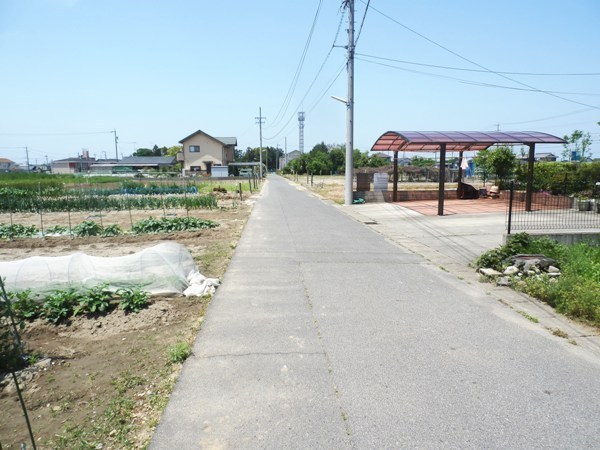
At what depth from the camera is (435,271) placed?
8.76 m

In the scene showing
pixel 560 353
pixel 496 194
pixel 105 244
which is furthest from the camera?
pixel 496 194

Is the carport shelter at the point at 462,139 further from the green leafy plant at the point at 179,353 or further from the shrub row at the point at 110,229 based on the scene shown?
the green leafy plant at the point at 179,353

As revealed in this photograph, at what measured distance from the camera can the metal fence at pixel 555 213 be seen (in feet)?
44.0

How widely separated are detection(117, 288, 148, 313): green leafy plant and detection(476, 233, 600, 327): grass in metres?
6.40

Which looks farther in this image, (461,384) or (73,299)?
(73,299)

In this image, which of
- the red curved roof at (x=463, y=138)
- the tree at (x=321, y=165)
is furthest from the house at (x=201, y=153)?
the red curved roof at (x=463, y=138)

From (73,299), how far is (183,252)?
2031mm

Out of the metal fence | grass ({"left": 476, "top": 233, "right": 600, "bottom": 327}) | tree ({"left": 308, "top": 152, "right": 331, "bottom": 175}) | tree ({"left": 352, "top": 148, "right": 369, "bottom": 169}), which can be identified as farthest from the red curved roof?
tree ({"left": 308, "top": 152, "right": 331, "bottom": 175})

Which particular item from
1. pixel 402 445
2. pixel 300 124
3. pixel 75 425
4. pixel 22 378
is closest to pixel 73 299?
pixel 22 378

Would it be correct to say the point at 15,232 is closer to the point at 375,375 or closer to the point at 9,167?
the point at 375,375

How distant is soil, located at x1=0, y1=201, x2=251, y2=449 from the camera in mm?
3334

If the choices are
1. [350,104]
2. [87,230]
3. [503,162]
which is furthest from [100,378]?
[503,162]

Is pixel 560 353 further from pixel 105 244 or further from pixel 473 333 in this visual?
pixel 105 244

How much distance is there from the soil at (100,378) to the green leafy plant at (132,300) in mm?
130
